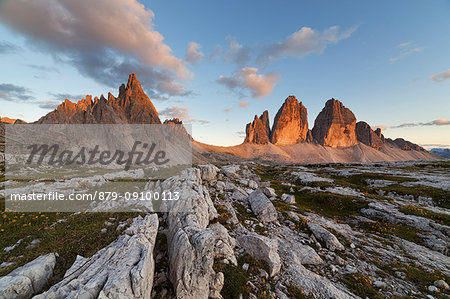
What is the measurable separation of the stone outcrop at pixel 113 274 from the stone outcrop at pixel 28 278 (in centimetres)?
126

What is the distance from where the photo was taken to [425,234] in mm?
16625

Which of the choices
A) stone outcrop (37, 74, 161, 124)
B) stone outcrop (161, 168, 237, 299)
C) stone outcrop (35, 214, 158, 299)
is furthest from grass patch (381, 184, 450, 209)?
stone outcrop (37, 74, 161, 124)

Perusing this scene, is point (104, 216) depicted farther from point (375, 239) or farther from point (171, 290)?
point (375, 239)

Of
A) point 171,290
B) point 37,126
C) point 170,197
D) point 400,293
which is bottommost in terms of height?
point 400,293

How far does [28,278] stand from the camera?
6973mm

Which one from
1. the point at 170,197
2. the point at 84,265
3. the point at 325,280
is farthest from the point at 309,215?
the point at 84,265

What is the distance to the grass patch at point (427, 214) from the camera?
18464mm

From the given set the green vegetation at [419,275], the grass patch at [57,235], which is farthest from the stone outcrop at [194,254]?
the green vegetation at [419,275]

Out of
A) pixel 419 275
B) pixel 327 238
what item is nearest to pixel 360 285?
pixel 327 238

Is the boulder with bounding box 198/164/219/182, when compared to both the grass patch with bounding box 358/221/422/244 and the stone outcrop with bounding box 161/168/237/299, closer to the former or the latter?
the stone outcrop with bounding box 161/168/237/299

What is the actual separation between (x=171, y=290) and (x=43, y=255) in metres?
7.18

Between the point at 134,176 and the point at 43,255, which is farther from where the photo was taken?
the point at 134,176

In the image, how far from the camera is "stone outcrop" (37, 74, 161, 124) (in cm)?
13938

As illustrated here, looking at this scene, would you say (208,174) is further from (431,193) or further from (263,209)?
(431,193)
